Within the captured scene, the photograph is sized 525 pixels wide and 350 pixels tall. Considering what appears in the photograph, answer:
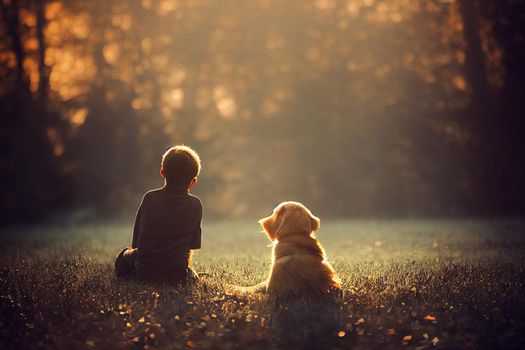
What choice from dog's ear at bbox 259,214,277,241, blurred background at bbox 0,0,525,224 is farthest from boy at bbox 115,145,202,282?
blurred background at bbox 0,0,525,224

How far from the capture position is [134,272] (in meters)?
8.62

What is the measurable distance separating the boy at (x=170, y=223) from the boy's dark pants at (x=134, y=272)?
1 centimetres

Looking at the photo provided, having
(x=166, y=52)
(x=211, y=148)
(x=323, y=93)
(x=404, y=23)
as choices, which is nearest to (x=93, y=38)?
(x=166, y=52)

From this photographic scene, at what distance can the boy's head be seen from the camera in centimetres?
802

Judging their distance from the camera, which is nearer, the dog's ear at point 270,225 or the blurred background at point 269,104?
the dog's ear at point 270,225

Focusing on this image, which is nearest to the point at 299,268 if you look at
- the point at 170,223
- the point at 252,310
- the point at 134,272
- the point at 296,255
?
the point at 296,255

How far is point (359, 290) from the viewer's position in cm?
800

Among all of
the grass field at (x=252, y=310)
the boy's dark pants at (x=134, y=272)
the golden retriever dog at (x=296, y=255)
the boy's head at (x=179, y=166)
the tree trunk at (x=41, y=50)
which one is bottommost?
the grass field at (x=252, y=310)

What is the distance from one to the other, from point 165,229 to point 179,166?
880 millimetres

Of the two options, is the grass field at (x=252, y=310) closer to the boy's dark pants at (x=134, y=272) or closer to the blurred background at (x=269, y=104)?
the boy's dark pants at (x=134, y=272)

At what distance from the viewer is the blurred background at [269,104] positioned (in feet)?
81.4

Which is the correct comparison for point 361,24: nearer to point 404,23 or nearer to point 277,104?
point 404,23

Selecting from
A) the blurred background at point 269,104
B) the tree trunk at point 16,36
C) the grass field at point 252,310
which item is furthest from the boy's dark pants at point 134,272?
the tree trunk at point 16,36

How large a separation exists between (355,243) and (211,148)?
13.4m
